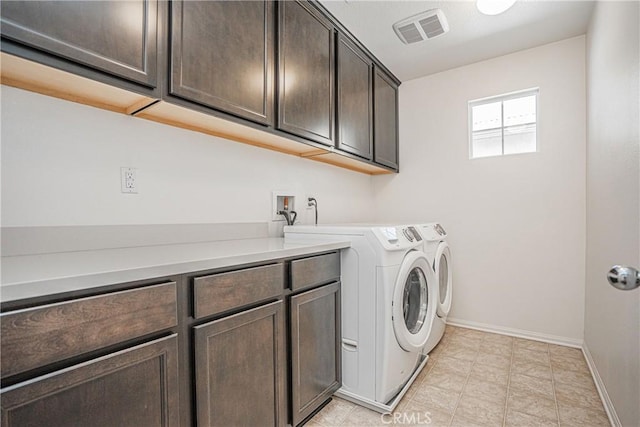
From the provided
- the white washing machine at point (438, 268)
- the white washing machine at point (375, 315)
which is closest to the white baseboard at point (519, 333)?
the white washing machine at point (438, 268)

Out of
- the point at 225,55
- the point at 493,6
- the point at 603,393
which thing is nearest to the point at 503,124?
the point at 493,6

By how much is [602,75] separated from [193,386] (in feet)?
8.57

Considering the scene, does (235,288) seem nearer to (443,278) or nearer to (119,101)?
(119,101)

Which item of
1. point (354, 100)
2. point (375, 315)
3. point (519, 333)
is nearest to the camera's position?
point (375, 315)

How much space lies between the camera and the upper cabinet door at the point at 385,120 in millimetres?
2795

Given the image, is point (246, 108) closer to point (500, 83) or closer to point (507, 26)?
point (507, 26)

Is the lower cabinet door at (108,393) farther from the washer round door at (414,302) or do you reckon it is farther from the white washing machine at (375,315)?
the washer round door at (414,302)

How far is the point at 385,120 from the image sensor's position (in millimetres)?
2977

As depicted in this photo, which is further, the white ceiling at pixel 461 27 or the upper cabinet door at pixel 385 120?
the upper cabinet door at pixel 385 120

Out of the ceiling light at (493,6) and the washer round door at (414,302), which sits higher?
the ceiling light at (493,6)

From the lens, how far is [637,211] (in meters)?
1.18

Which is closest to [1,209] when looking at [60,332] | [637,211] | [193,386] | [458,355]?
[60,332]

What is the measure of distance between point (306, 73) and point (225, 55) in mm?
628

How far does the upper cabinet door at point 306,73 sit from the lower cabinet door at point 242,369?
106 cm
